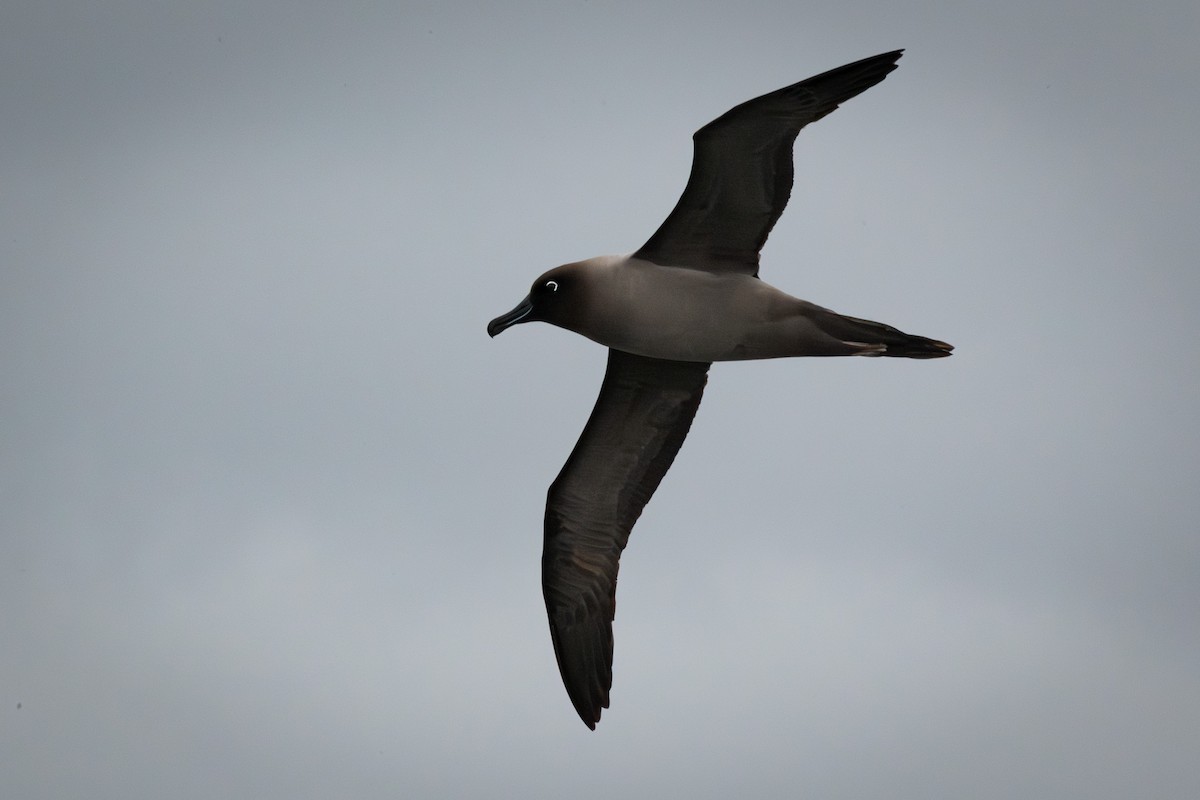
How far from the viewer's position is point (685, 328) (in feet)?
40.1

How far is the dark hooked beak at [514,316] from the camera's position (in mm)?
12477

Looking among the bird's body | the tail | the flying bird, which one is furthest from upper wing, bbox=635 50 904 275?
the tail

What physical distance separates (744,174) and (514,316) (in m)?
2.30

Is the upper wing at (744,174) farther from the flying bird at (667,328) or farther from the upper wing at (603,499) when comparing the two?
the upper wing at (603,499)

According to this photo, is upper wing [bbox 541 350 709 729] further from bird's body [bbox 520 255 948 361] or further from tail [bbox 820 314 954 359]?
tail [bbox 820 314 954 359]

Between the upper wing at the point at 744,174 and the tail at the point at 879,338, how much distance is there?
893mm

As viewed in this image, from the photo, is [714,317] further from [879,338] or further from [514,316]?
[514,316]

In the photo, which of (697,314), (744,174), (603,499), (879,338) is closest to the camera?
(744,174)

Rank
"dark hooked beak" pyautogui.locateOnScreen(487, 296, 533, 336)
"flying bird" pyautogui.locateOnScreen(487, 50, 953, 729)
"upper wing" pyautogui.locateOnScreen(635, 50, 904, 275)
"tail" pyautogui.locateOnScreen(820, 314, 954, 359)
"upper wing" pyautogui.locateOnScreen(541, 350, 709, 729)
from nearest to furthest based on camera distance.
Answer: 1. "upper wing" pyautogui.locateOnScreen(635, 50, 904, 275)
2. "flying bird" pyautogui.locateOnScreen(487, 50, 953, 729)
3. "tail" pyautogui.locateOnScreen(820, 314, 954, 359)
4. "dark hooked beak" pyautogui.locateOnScreen(487, 296, 533, 336)
5. "upper wing" pyautogui.locateOnScreen(541, 350, 709, 729)

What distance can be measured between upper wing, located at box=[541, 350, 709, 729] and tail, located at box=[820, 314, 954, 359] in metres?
1.82

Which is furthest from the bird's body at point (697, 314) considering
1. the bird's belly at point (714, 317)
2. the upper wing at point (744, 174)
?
the upper wing at point (744, 174)

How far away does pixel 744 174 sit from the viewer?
461 inches

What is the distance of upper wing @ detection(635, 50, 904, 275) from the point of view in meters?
11.2

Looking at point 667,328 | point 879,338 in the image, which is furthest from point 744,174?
point 879,338
